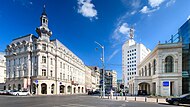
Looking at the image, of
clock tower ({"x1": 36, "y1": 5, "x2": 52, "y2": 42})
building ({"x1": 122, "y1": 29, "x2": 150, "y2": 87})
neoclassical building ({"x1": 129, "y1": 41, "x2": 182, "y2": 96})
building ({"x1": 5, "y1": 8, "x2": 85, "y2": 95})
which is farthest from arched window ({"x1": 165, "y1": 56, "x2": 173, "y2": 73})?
building ({"x1": 122, "y1": 29, "x2": 150, "y2": 87})

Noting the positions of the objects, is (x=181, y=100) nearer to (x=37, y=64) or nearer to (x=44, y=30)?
(x=37, y=64)

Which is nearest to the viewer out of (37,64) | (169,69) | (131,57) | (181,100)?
(181,100)

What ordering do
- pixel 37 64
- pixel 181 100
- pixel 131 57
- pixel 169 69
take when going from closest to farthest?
pixel 181 100
pixel 169 69
pixel 37 64
pixel 131 57

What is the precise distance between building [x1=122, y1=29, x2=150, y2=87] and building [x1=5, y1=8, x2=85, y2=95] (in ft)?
233

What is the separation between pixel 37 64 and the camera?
188ft

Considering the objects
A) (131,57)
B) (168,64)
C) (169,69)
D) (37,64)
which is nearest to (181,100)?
(169,69)

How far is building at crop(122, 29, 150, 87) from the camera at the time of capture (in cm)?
12756

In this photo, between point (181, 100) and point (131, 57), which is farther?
point (131, 57)

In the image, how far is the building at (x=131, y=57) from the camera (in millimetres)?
127562

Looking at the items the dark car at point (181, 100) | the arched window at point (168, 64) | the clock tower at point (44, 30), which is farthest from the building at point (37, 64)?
the dark car at point (181, 100)

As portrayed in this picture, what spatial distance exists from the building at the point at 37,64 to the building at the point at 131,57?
233 ft

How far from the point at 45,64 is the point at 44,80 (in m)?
5.22

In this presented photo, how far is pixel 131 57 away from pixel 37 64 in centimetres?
8751

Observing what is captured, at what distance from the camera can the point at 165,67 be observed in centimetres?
4122
